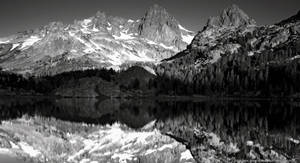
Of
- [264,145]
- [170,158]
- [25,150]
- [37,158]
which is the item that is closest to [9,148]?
[25,150]

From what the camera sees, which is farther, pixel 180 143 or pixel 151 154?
pixel 180 143

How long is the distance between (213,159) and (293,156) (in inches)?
309

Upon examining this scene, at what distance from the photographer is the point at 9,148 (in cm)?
4047

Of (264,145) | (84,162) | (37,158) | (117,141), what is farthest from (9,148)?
(264,145)

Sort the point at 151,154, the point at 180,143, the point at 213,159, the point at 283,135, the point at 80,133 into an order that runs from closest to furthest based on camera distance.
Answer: the point at 213,159 → the point at 151,154 → the point at 180,143 → the point at 283,135 → the point at 80,133

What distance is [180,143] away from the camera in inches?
1791

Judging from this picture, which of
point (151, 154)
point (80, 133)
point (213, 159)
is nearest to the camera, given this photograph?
point (213, 159)

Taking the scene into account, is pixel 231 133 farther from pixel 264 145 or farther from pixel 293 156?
pixel 293 156

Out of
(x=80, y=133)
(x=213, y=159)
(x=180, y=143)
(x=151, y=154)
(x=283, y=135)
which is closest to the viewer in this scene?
(x=213, y=159)

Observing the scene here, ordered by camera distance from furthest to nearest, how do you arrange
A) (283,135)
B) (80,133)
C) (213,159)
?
(80,133) → (283,135) → (213,159)

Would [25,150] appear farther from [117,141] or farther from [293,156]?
[293,156]

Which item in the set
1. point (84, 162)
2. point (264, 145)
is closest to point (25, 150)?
point (84, 162)

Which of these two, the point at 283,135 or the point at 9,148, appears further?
the point at 283,135

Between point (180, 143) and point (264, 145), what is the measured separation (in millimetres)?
10515
